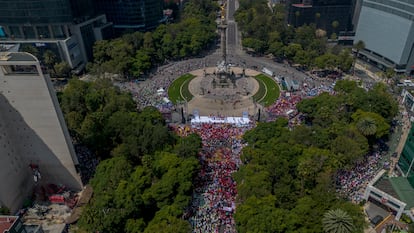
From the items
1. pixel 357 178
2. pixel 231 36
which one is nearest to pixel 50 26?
pixel 231 36

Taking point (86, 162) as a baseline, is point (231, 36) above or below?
above

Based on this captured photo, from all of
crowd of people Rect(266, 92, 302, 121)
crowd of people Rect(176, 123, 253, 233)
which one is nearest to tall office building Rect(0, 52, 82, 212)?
crowd of people Rect(176, 123, 253, 233)

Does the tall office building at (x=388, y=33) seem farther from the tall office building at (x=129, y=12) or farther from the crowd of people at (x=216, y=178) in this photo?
the tall office building at (x=129, y=12)

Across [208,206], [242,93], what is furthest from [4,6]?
[208,206]

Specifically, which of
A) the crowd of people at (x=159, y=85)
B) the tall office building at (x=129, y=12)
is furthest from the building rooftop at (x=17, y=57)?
the tall office building at (x=129, y=12)

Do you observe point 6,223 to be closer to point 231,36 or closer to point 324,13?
point 231,36

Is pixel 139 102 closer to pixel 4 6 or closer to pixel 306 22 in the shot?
pixel 4 6
